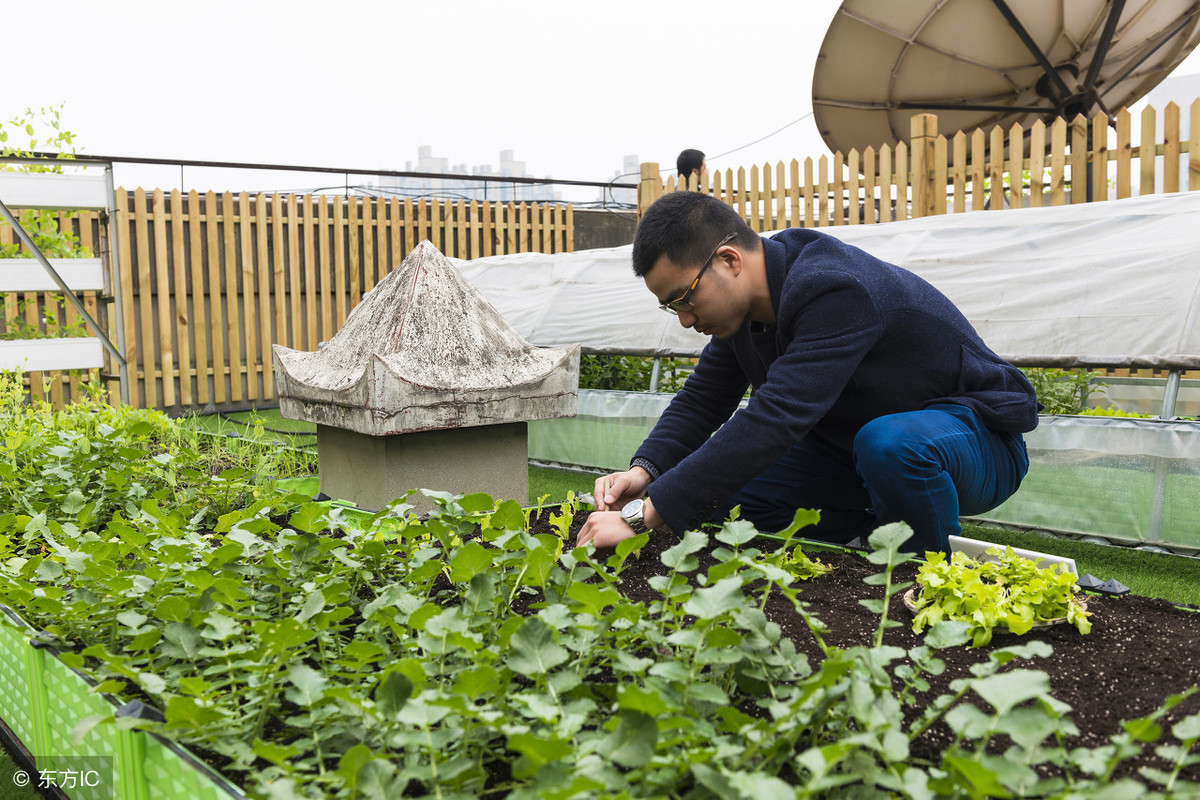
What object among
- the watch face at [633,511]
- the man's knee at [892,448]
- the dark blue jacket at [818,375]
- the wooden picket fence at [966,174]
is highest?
the wooden picket fence at [966,174]

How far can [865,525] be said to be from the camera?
108 inches

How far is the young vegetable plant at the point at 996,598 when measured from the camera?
142 centimetres

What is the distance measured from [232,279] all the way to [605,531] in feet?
24.7

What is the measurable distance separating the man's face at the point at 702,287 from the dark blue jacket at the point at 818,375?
134 millimetres

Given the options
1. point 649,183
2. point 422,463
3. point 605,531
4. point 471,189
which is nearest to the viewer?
point 605,531

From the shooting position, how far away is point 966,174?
5742 mm

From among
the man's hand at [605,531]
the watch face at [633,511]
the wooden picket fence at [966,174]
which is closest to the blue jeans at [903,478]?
the watch face at [633,511]

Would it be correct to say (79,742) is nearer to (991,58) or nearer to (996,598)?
(996,598)

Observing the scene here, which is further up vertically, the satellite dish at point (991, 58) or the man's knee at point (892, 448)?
the satellite dish at point (991, 58)

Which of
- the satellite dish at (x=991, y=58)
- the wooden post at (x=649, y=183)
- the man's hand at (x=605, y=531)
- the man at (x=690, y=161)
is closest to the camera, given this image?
the man's hand at (x=605, y=531)

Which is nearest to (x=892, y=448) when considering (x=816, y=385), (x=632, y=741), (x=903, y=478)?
(x=903, y=478)

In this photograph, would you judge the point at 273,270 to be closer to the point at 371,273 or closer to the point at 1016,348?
the point at 371,273

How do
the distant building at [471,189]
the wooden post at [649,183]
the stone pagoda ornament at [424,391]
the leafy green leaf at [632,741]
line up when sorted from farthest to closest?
1. the distant building at [471,189]
2. the wooden post at [649,183]
3. the stone pagoda ornament at [424,391]
4. the leafy green leaf at [632,741]

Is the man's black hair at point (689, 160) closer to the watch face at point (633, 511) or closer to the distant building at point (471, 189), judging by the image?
the distant building at point (471, 189)
